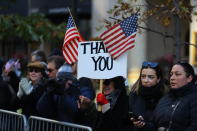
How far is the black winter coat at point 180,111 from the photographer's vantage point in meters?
5.33

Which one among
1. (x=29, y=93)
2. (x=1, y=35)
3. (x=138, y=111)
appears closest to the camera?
(x=138, y=111)

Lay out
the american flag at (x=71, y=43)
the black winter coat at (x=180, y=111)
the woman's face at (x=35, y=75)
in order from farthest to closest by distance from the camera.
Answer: the woman's face at (x=35, y=75) < the american flag at (x=71, y=43) < the black winter coat at (x=180, y=111)

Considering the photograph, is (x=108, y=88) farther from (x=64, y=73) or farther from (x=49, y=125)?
(x=49, y=125)

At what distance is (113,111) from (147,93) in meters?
0.46

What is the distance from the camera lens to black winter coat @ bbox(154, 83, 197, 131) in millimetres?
→ 5332

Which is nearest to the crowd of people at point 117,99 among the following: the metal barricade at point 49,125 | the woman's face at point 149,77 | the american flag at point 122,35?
the woman's face at point 149,77

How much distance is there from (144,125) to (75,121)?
3.72 feet

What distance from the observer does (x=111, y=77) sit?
6.02 meters

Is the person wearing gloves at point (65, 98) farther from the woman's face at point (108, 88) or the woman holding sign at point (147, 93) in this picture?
the woman holding sign at point (147, 93)

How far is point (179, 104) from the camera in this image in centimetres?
542

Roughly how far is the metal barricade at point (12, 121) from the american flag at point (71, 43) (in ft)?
3.32

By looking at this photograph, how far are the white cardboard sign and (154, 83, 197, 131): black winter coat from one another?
747 mm

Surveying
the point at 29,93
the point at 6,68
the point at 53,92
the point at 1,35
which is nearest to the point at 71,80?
the point at 53,92

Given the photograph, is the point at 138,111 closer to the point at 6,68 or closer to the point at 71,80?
the point at 71,80
